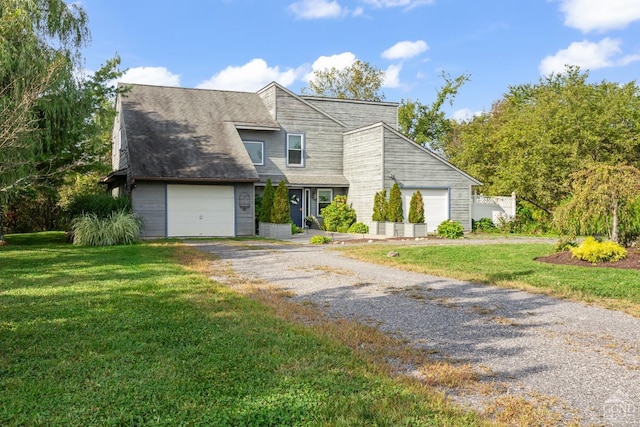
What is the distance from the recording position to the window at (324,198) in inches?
969

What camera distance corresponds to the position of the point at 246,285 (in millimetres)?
8414

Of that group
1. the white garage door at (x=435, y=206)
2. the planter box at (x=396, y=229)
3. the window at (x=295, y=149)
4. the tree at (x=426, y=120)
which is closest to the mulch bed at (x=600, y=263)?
the planter box at (x=396, y=229)

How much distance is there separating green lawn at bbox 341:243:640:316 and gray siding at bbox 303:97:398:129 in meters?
14.2

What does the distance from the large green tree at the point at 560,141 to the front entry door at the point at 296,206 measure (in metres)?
9.88

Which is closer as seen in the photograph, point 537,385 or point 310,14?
point 537,385

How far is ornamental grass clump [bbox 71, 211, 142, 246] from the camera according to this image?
16141 millimetres

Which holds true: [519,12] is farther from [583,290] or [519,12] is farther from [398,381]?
[398,381]

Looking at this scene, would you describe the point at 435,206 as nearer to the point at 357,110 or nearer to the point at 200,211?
the point at 357,110

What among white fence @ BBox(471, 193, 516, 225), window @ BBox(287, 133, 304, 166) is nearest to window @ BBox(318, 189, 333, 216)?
window @ BBox(287, 133, 304, 166)

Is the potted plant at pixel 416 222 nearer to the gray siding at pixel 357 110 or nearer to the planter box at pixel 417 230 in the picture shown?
the planter box at pixel 417 230

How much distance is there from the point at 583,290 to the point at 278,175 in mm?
17313

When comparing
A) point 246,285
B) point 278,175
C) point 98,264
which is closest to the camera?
point 246,285

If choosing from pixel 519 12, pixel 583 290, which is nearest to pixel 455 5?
pixel 519 12

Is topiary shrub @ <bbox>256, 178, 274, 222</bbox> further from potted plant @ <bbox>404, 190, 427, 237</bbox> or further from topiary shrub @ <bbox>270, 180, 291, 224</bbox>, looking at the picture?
potted plant @ <bbox>404, 190, 427, 237</bbox>
